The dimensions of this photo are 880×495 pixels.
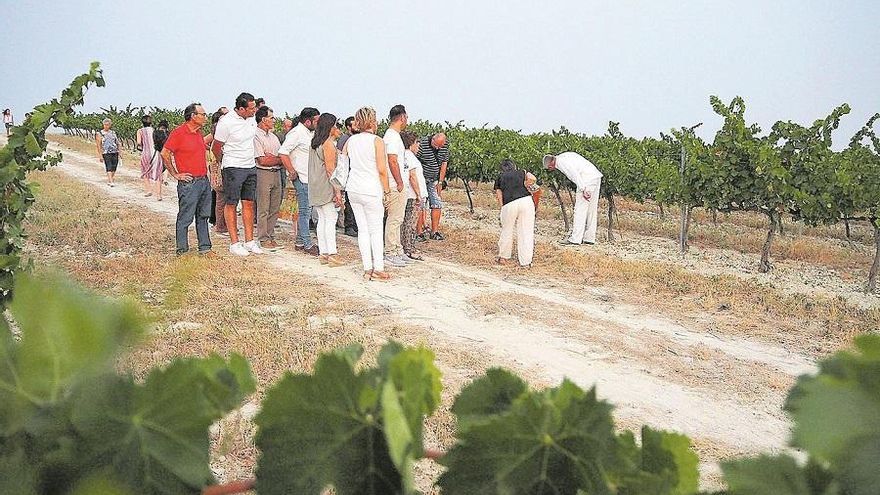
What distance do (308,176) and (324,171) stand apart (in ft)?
0.85

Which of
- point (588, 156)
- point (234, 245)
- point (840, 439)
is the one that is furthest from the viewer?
point (588, 156)

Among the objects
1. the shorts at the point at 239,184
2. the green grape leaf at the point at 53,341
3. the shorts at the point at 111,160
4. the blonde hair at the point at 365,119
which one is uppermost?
the blonde hair at the point at 365,119

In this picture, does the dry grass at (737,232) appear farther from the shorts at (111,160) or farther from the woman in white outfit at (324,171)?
the shorts at (111,160)

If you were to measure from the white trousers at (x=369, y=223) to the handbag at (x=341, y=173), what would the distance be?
44 cm

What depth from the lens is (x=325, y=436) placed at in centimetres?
59

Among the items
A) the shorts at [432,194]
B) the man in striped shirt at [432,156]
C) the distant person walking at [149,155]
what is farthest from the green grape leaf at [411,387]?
the distant person walking at [149,155]

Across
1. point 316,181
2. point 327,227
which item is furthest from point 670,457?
point 327,227

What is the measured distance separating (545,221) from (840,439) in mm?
16388

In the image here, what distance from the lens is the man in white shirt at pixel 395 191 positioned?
8266mm

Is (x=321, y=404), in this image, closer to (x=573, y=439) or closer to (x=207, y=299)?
(x=573, y=439)

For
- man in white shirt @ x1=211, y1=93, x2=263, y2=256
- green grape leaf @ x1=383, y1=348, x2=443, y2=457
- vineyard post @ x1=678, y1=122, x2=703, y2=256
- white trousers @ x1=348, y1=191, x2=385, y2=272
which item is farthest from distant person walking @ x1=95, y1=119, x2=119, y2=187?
green grape leaf @ x1=383, y1=348, x2=443, y2=457

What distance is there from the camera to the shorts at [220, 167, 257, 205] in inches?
348

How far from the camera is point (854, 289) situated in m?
10.6

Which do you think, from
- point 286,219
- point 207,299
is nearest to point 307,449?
point 207,299
